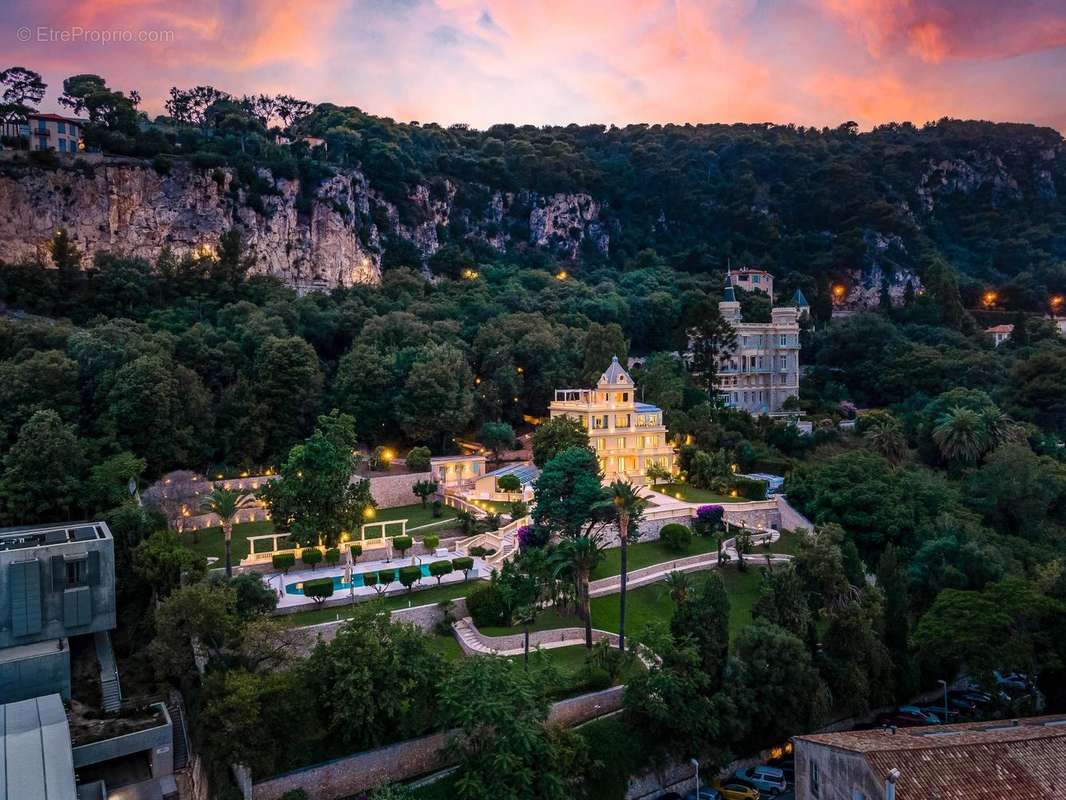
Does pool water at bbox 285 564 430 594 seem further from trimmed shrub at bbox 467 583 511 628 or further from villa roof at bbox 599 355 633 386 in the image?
villa roof at bbox 599 355 633 386

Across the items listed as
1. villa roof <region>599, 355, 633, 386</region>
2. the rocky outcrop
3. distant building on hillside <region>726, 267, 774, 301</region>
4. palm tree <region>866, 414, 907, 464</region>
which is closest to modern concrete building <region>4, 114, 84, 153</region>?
the rocky outcrop

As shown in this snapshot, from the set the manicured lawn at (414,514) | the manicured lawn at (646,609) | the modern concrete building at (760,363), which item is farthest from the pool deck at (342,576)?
the modern concrete building at (760,363)

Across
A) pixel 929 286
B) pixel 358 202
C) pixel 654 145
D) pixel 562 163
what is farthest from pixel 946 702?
pixel 654 145

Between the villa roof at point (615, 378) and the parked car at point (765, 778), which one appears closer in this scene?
the parked car at point (765, 778)

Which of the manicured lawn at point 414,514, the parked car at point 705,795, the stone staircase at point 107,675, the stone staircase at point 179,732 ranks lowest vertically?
the parked car at point 705,795

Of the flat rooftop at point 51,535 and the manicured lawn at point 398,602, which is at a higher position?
the flat rooftop at point 51,535

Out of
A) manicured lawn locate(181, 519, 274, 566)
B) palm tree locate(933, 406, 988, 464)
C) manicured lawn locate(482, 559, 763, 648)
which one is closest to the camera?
manicured lawn locate(482, 559, 763, 648)

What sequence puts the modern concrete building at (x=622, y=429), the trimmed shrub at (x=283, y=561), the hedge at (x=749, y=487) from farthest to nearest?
1. the modern concrete building at (x=622, y=429)
2. the hedge at (x=749, y=487)
3. the trimmed shrub at (x=283, y=561)

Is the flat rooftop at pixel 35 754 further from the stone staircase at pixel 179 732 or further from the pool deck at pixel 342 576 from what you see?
the pool deck at pixel 342 576
